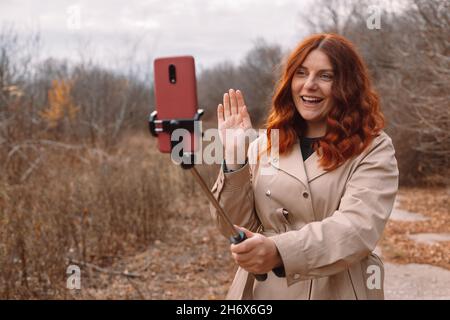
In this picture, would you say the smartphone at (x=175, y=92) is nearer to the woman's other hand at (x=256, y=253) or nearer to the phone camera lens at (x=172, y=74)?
the phone camera lens at (x=172, y=74)

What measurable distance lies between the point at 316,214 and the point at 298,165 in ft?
0.62

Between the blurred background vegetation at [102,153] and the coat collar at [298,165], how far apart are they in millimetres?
436

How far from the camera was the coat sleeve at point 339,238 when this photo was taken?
5.16ft

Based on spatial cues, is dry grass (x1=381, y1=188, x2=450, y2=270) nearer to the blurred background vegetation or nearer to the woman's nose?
the blurred background vegetation

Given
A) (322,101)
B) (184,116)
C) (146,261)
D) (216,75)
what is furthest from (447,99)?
(216,75)

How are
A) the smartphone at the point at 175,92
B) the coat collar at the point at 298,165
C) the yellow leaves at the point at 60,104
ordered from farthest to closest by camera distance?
the yellow leaves at the point at 60,104
the coat collar at the point at 298,165
the smartphone at the point at 175,92

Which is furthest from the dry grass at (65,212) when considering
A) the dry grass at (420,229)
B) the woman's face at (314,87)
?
the woman's face at (314,87)

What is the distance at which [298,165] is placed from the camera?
6.33ft

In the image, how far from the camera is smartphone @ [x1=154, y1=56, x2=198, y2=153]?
1.34m

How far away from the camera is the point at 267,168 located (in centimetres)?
200

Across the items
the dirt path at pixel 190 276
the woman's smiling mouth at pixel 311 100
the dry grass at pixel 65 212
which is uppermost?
the woman's smiling mouth at pixel 311 100

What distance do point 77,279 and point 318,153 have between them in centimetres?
441

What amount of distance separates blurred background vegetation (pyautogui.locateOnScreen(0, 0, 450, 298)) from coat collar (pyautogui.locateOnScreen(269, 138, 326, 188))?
436 millimetres

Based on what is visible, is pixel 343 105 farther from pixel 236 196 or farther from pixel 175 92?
pixel 175 92
